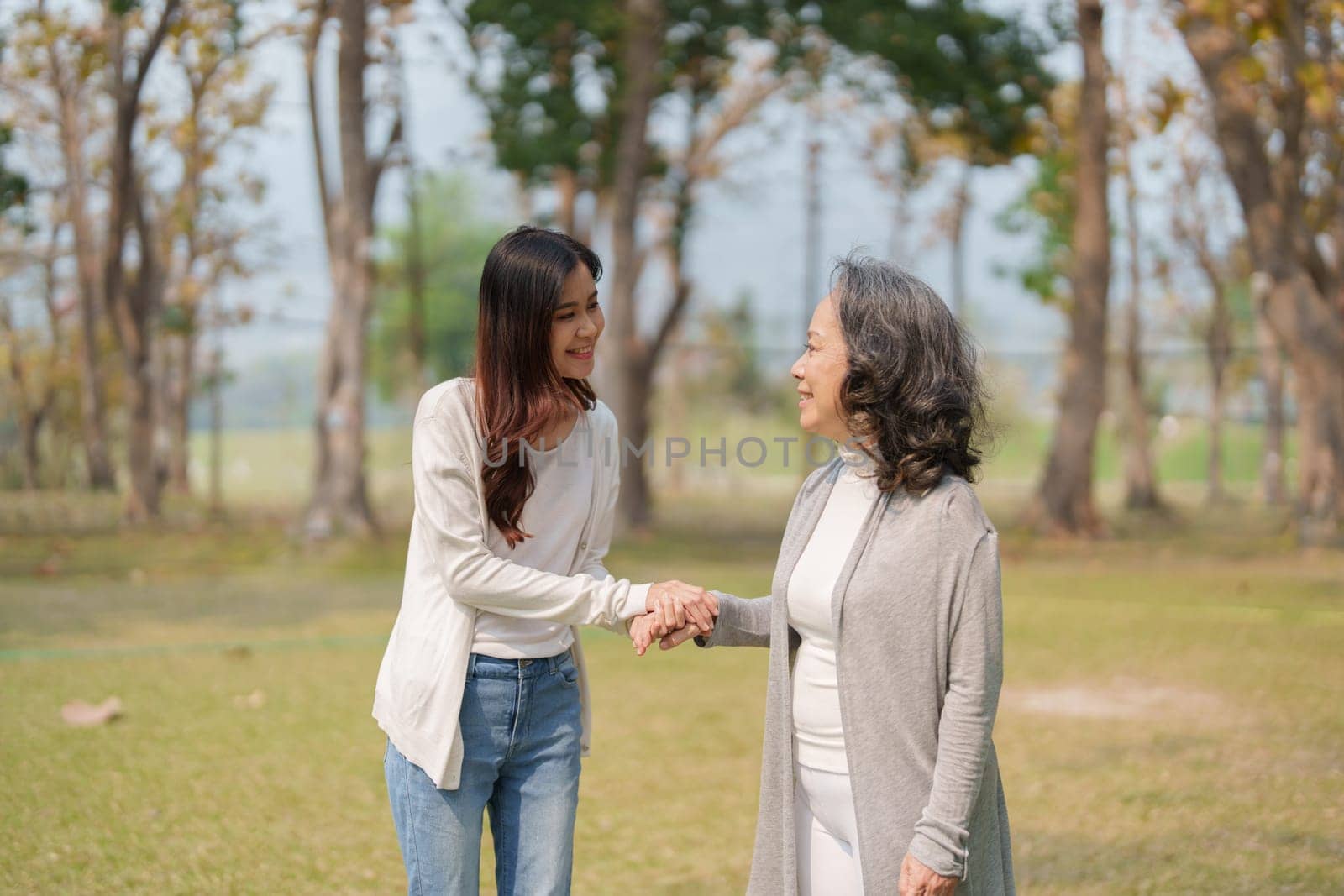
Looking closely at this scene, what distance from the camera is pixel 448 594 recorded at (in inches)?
94.4

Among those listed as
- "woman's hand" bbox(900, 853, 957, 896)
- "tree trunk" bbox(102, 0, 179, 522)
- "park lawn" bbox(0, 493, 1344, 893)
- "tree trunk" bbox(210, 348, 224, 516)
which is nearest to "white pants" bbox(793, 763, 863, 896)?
"woman's hand" bbox(900, 853, 957, 896)

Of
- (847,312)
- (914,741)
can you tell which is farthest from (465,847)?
(847,312)

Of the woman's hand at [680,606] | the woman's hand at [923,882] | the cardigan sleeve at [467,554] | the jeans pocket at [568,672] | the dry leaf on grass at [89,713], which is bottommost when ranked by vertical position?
the dry leaf on grass at [89,713]

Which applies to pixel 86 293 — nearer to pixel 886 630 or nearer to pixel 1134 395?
pixel 1134 395

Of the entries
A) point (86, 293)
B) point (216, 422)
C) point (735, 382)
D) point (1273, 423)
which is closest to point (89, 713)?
point (216, 422)

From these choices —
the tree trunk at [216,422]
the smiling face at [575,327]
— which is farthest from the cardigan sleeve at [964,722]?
the tree trunk at [216,422]

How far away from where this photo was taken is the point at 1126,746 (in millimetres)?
5609

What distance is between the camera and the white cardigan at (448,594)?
235 centimetres

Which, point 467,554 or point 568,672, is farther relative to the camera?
point 568,672

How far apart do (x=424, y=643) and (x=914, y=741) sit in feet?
2.79

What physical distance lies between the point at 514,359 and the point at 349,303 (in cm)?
1110

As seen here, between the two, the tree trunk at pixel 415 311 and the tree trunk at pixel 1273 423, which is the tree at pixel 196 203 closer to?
the tree trunk at pixel 415 311

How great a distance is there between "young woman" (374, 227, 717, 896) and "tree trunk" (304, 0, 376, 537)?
10720 millimetres

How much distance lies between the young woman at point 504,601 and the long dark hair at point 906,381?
49 cm
